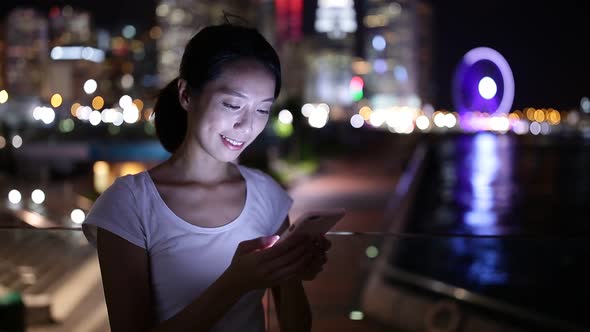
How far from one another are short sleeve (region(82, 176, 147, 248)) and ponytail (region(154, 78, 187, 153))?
338 mm

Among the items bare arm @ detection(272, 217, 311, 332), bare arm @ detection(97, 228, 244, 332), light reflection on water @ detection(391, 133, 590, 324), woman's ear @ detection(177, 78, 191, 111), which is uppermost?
woman's ear @ detection(177, 78, 191, 111)

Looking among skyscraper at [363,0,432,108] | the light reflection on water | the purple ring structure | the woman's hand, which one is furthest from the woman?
skyscraper at [363,0,432,108]

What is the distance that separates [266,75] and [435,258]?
51.3 feet

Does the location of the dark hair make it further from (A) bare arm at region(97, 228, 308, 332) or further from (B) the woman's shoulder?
(A) bare arm at region(97, 228, 308, 332)

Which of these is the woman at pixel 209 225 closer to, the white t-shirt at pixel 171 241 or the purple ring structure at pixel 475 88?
the white t-shirt at pixel 171 241

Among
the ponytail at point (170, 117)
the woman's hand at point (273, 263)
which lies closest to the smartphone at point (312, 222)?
the woman's hand at point (273, 263)

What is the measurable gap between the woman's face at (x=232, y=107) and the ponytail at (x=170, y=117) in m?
0.22

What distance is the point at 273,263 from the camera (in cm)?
151

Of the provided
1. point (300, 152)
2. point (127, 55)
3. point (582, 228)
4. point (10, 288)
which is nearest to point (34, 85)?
point (127, 55)

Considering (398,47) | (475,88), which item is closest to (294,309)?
(475,88)

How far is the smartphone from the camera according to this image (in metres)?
1.49

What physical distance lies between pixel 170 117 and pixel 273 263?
63cm

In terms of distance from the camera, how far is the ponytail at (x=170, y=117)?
196 centimetres

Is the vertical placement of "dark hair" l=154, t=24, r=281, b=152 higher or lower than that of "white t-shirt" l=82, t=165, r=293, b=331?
higher
